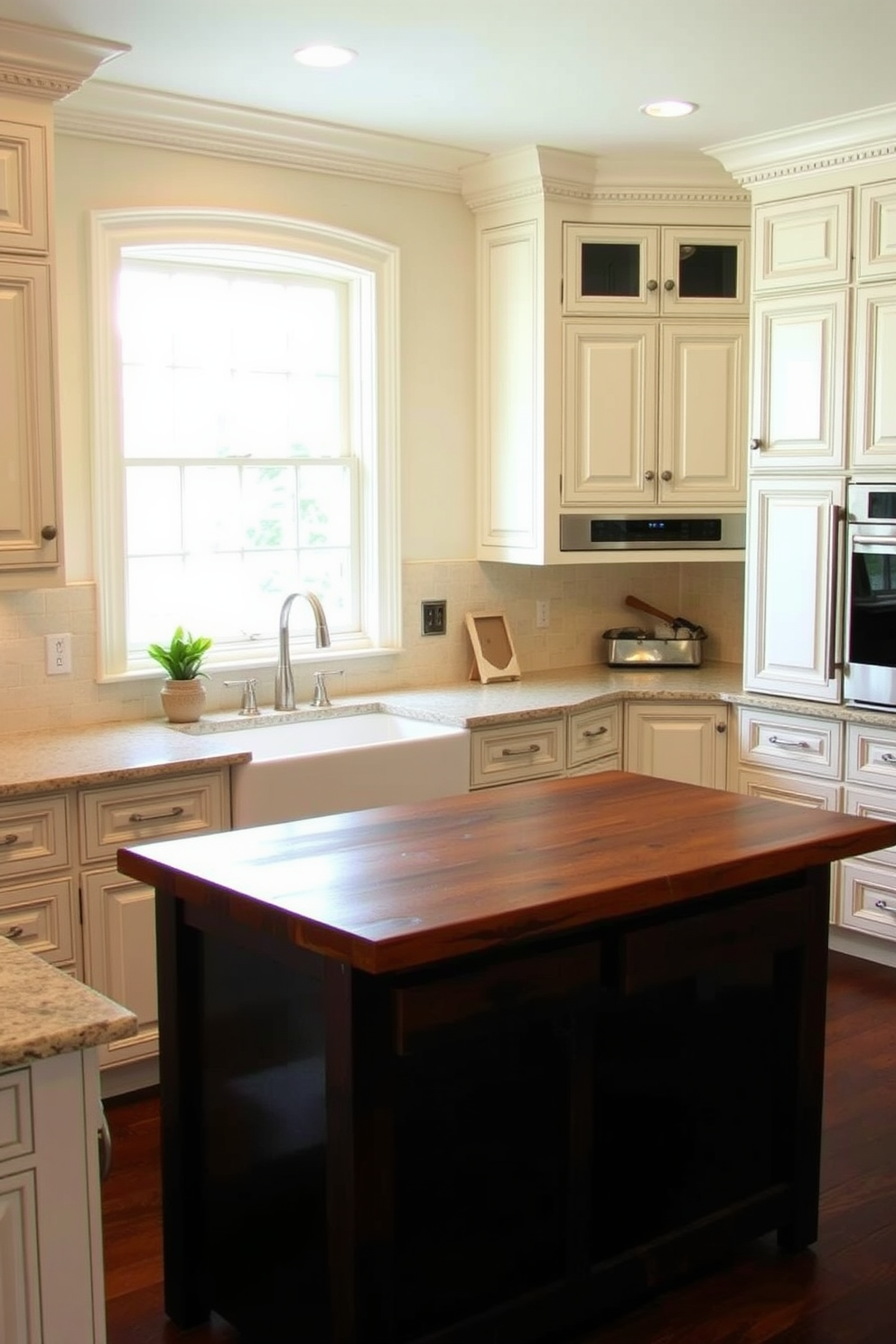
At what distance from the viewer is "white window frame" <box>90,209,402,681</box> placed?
13.7 feet

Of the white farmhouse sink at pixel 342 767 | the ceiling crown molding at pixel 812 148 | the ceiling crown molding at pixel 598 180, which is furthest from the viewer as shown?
the ceiling crown molding at pixel 598 180

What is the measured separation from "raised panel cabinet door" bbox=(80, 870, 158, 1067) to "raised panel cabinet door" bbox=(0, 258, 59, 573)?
0.86 metres

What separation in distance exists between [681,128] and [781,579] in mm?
1484

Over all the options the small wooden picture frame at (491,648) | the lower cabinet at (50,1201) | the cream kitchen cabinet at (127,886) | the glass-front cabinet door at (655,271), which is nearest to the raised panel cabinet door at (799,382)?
the glass-front cabinet door at (655,271)

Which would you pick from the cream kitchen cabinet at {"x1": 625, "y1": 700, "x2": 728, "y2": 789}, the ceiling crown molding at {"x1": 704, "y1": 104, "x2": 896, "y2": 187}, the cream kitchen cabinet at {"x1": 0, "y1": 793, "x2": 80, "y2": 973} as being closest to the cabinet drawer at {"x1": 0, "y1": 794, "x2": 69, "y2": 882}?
the cream kitchen cabinet at {"x1": 0, "y1": 793, "x2": 80, "y2": 973}

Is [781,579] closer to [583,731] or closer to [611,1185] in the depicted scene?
[583,731]

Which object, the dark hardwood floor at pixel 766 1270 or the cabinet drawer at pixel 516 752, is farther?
the cabinet drawer at pixel 516 752

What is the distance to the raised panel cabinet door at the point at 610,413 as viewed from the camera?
496cm

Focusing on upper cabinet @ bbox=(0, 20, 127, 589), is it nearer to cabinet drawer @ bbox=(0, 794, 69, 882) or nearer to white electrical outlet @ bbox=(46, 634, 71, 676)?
white electrical outlet @ bbox=(46, 634, 71, 676)

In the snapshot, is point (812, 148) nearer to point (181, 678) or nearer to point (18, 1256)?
point (181, 678)

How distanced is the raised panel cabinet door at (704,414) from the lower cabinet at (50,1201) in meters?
3.69

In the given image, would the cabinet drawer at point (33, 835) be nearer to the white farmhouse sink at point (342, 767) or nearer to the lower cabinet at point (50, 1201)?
the white farmhouse sink at point (342, 767)

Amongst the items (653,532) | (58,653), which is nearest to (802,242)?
(653,532)

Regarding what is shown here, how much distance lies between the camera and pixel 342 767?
4.03 metres
